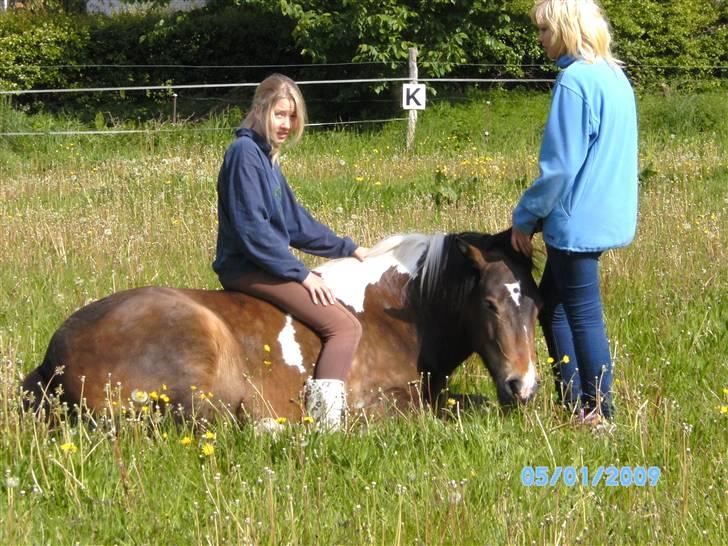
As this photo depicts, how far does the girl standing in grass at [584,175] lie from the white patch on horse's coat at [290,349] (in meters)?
1.19

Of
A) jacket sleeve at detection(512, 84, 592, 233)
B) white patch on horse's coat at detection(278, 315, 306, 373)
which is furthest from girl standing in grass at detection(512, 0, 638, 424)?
white patch on horse's coat at detection(278, 315, 306, 373)

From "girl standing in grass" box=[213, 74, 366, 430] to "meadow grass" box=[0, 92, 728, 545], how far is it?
0.37 metres

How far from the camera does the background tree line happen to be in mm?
18609

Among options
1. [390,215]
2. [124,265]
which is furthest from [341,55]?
[124,265]

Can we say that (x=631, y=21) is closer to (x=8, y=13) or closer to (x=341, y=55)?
(x=341, y=55)

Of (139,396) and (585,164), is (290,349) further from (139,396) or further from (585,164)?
(585,164)

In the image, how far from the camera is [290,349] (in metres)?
4.94

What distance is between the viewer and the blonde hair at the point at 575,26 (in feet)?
14.8

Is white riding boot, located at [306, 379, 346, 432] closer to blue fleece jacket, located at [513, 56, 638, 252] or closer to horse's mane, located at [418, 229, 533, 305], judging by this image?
horse's mane, located at [418, 229, 533, 305]

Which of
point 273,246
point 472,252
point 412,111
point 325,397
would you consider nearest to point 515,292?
point 472,252

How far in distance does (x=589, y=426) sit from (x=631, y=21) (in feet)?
59.9
